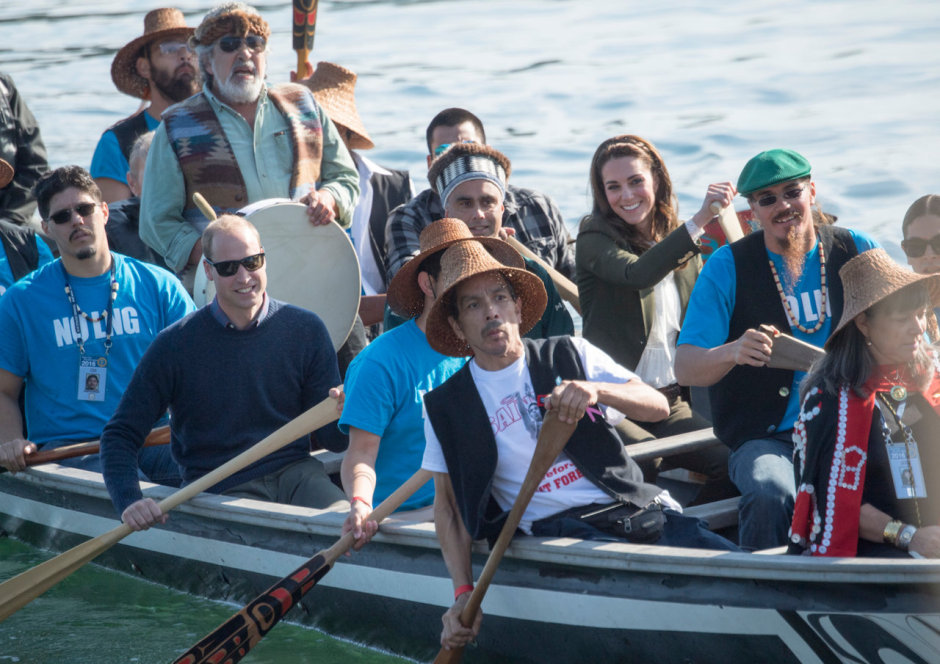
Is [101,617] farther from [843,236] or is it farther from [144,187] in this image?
[843,236]

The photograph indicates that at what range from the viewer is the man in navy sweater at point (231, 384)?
198 inches

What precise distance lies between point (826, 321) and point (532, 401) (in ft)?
4.20

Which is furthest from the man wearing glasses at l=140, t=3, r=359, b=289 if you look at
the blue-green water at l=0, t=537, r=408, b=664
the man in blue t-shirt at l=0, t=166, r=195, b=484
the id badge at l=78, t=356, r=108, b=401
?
the blue-green water at l=0, t=537, r=408, b=664

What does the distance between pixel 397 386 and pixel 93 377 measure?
5.85 ft

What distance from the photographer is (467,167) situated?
5469 mm

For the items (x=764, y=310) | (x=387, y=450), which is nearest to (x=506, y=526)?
(x=387, y=450)

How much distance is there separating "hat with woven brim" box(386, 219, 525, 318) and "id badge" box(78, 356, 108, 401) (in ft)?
5.89

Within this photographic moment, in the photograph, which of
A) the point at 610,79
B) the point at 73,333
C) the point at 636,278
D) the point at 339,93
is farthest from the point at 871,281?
the point at 610,79

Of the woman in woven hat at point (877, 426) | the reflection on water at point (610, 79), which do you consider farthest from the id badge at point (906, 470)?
the reflection on water at point (610, 79)

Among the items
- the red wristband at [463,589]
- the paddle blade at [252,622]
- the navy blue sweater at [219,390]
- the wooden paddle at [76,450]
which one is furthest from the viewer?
the wooden paddle at [76,450]

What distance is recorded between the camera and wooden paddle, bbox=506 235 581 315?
588 centimetres

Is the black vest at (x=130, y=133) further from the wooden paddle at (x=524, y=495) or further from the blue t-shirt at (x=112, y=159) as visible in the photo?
the wooden paddle at (x=524, y=495)

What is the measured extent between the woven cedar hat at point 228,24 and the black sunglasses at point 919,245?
2.99 meters

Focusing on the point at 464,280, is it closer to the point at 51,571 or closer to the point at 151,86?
the point at 51,571
